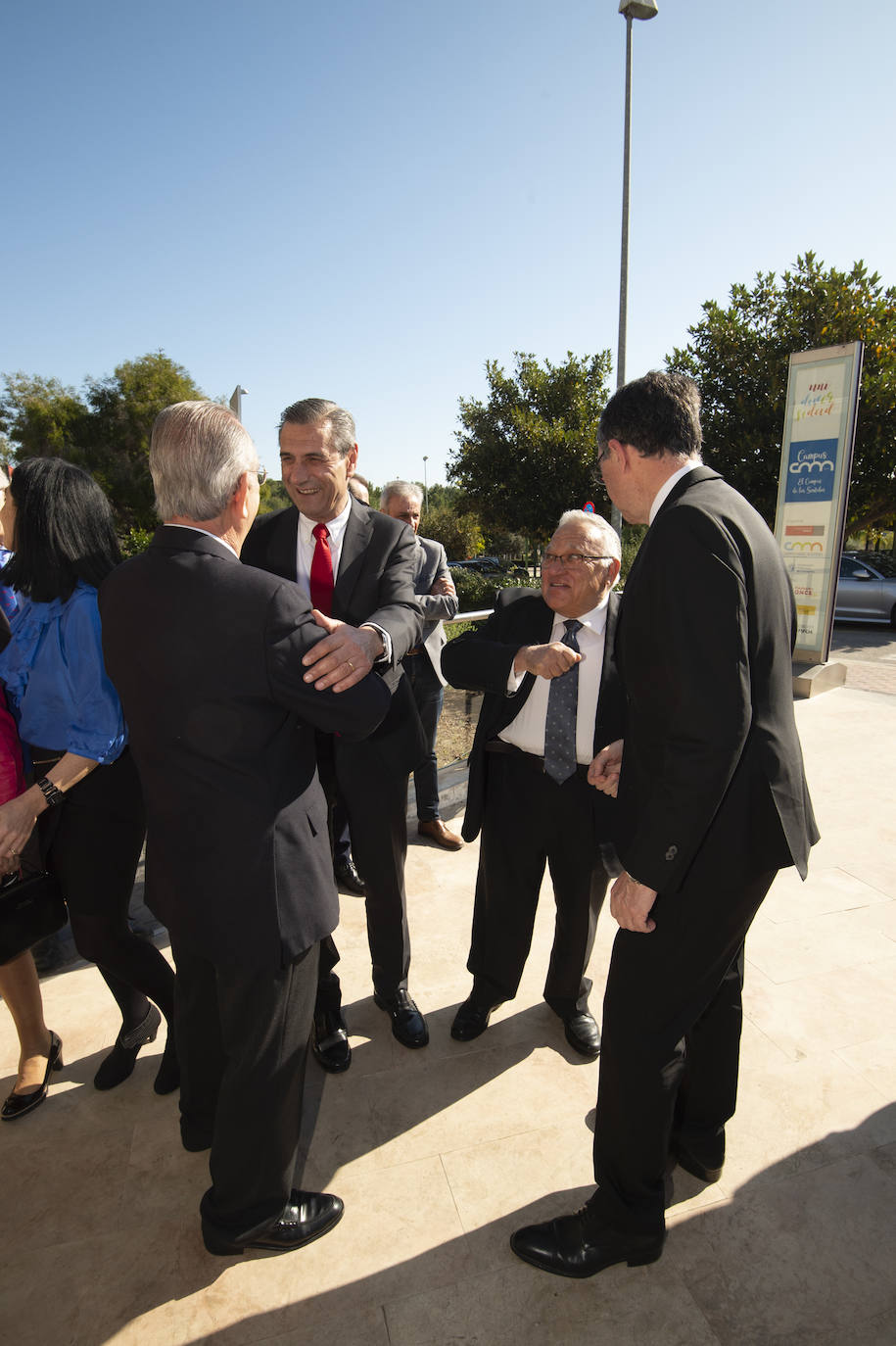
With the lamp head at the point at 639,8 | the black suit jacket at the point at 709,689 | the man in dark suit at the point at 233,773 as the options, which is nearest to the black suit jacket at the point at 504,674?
the black suit jacket at the point at 709,689

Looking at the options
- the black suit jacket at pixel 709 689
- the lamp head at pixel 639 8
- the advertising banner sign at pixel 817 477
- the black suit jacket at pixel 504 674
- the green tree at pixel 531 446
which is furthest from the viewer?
the green tree at pixel 531 446

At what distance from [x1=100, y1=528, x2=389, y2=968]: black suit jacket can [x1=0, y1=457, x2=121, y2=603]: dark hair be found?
69cm

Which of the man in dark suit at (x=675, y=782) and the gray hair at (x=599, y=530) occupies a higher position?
the gray hair at (x=599, y=530)

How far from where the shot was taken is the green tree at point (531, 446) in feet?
66.0

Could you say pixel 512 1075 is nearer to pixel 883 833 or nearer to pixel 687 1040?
pixel 687 1040

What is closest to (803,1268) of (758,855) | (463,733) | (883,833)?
(758,855)

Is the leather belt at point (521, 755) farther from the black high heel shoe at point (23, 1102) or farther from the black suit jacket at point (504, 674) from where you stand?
the black high heel shoe at point (23, 1102)

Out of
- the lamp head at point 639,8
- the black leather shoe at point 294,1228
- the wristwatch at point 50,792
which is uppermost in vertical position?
the lamp head at point 639,8

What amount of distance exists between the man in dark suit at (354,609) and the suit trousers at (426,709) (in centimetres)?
161

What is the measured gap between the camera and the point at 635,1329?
5.51ft

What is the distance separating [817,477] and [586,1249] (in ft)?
26.5

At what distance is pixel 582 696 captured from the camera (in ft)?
8.04

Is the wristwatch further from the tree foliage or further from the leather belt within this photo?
the tree foliage

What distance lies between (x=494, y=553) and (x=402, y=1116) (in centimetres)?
4543
